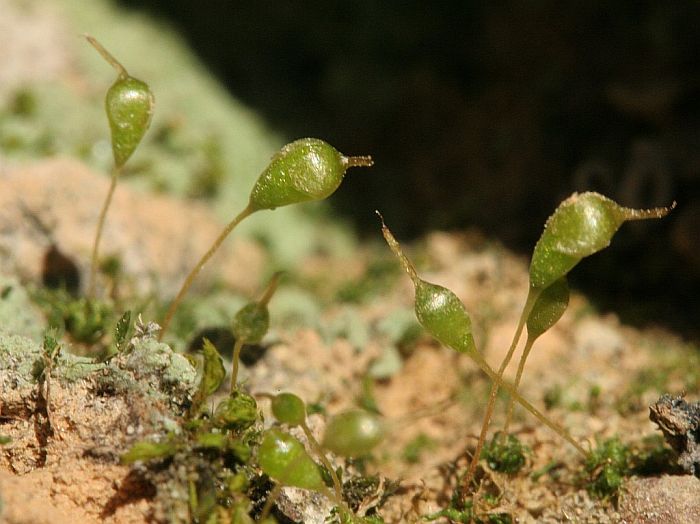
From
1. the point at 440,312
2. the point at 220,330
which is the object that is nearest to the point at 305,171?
the point at 440,312

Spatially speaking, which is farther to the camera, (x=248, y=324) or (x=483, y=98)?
(x=483, y=98)

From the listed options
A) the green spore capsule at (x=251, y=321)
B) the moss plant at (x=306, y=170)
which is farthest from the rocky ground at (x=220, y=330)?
the moss plant at (x=306, y=170)

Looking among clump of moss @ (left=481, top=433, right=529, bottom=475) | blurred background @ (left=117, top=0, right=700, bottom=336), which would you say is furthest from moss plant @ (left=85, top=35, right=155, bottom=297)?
blurred background @ (left=117, top=0, right=700, bottom=336)

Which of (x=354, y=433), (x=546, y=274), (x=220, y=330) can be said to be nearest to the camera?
(x=354, y=433)

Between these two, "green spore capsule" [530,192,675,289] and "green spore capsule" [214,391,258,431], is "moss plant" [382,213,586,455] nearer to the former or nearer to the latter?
"green spore capsule" [530,192,675,289]

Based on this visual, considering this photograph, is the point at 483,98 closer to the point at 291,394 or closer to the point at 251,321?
the point at 251,321

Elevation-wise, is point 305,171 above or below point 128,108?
above

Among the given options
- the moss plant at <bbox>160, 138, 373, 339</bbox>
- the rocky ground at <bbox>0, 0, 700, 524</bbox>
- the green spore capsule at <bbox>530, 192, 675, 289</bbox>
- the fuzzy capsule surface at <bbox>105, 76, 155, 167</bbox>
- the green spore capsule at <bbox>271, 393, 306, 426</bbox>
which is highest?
the green spore capsule at <bbox>530, 192, 675, 289</bbox>
